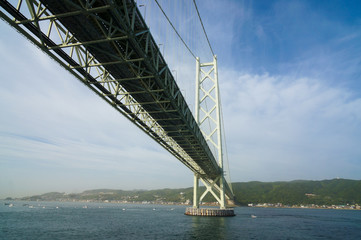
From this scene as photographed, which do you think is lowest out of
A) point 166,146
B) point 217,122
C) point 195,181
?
point 195,181

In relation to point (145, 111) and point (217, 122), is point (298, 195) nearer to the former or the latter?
point (217, 122)

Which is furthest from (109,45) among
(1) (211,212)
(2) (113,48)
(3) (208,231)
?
(1) (211,212)

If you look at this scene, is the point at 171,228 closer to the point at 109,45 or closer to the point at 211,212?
the point at 211,212

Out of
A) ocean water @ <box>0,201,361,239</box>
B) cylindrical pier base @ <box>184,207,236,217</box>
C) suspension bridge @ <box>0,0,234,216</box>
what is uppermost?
suspension bridge @ <box>0,0,234,216</box>

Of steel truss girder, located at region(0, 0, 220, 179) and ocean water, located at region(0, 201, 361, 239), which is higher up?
steel truss girder, located at region(0, 0, 220, 179)

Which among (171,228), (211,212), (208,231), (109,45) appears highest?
(109,45)

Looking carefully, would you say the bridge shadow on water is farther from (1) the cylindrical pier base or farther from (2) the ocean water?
(1) the cylindrical pier base

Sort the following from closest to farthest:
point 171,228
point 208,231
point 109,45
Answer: point 109,45
point 208,231
point 171,228

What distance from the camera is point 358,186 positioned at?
199 m

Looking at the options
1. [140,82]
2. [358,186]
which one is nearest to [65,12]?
[140,82]

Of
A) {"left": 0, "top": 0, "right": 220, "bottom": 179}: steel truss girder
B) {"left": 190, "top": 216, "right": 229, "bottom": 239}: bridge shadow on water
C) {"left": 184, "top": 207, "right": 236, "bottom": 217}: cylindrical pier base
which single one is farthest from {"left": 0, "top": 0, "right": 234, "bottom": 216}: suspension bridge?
{"left": 184, "top": 207, "right": 236, "bottom": 217}: cylindrical pier base

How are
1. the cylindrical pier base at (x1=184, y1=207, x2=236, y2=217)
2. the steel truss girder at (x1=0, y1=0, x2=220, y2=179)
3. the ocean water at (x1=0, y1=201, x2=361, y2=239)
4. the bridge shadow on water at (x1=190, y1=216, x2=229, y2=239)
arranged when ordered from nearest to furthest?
the steel truss girder at (x1=0, y1=0, x2=220, y2=179)
the bridge shadow on water at (x1=190, y1=216, x2=229, y2=239)
the ocean water at (x1=0, y1=201, x2=361, y2=239)
the cylindrical pier base at (x1=184, y1=207, x2=236, y2=217)

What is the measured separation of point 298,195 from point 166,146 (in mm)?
189434

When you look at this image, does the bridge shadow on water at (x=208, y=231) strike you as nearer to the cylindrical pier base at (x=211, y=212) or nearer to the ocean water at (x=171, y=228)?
the ocean water at (x=171, y=228)
